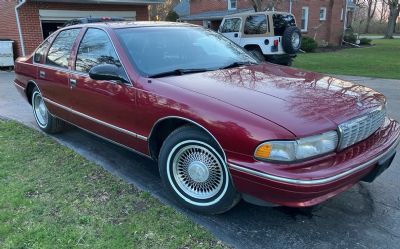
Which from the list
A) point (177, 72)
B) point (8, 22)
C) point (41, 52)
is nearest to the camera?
point (177, 72)

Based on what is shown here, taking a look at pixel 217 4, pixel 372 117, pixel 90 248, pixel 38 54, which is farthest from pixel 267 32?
pixel 217 4

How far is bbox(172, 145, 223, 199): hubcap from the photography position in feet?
10.4

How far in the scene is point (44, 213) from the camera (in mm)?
3332

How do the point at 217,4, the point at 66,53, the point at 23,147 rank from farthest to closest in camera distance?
1. the point at 217,4
2. the point at 23,147
3. the point at 66,53

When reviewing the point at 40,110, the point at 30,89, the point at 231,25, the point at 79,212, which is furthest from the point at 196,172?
the point at 231,25

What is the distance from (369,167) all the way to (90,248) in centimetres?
219

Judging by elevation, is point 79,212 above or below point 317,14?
below

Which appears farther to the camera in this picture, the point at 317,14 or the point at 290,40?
the point at 317,14

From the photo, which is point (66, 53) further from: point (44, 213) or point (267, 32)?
point (267, 32)

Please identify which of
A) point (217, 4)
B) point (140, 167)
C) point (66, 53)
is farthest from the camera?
point (217, 4)

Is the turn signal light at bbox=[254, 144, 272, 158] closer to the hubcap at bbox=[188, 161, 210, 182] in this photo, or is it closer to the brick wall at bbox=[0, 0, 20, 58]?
the hubcap at bbox=[188, 161, 210, 182]

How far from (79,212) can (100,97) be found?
4.08 feet

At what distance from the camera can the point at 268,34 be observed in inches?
553

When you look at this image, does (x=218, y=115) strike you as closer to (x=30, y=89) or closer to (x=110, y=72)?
(x=110, y=72)
